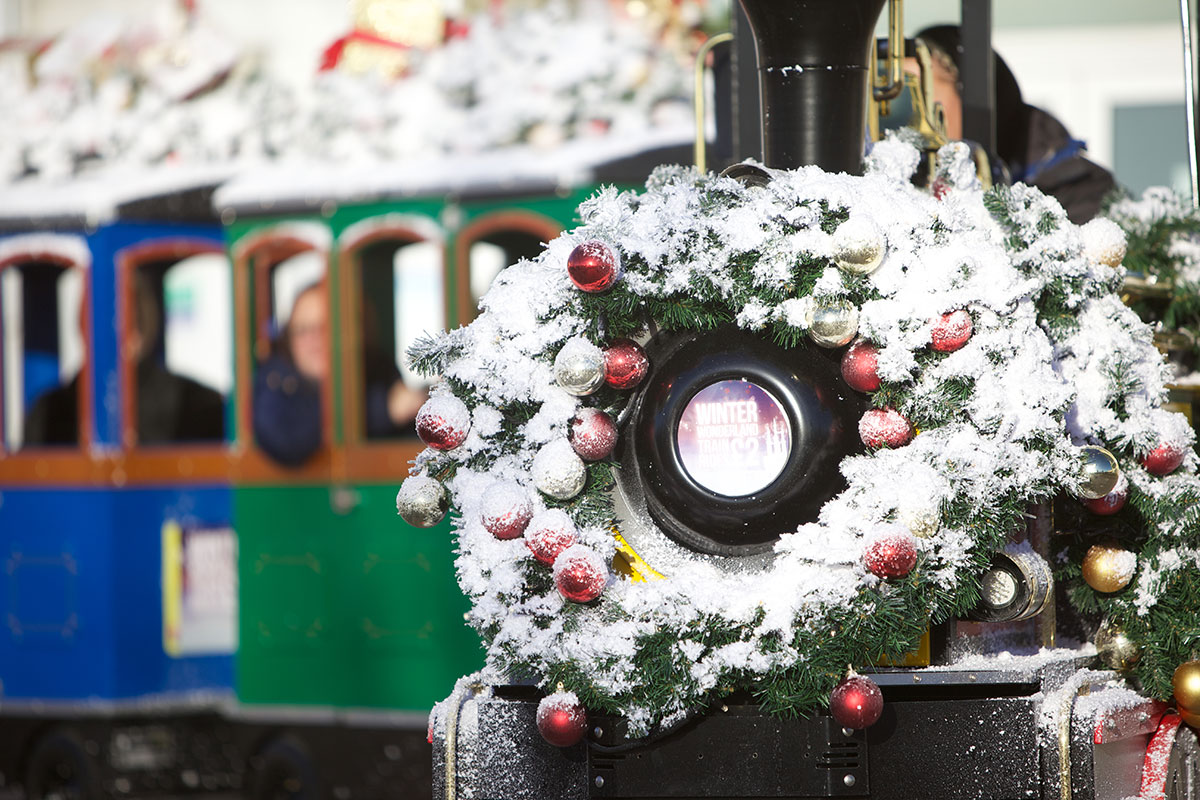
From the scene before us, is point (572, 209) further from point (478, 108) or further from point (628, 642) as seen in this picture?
point (628, 642)

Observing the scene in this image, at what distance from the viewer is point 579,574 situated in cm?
252

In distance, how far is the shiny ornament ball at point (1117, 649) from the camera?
2.85 m

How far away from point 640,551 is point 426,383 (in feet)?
12.3

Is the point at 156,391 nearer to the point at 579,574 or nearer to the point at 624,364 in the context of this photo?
the point at 624,364

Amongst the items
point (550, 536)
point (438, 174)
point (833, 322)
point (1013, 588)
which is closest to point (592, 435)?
point (550, 536)

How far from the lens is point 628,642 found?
2.51 metres

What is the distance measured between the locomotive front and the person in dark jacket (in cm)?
88

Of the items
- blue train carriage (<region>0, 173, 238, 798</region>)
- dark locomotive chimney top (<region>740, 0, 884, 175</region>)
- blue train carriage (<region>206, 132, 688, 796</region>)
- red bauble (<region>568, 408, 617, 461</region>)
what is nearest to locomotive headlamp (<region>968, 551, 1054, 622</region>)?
red bauble (<region>568, 408, 617, 461</region>)

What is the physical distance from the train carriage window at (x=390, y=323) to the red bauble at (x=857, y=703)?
371 cm

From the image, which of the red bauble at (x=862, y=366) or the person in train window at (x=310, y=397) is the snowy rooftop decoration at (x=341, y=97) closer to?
the person in train window at (x=310, y=397)

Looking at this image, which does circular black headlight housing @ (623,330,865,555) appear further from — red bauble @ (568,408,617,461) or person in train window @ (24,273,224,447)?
person in train window @ (24,273,224,447)

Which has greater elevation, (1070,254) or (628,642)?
(1070,254)

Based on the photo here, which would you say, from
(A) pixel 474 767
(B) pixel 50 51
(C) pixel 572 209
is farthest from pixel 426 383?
(A) pixel 474 767

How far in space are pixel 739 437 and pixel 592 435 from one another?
24cm
